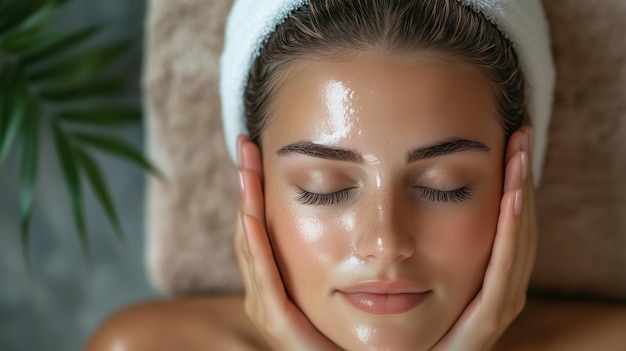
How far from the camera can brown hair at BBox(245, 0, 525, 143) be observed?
0.98 m

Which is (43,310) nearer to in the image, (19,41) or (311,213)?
(19,41)

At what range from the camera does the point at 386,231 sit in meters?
0.96

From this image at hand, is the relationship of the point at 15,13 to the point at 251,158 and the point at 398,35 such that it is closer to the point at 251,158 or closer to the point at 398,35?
the point at 251,158

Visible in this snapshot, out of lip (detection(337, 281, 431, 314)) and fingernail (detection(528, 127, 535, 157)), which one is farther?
fingernail (detection(528, 127, 535, 157))

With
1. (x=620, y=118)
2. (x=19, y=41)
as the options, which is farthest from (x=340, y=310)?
(x=19, y=41)

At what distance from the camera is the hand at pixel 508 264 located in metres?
1.05

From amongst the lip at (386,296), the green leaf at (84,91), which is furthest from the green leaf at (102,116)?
the lip at (386,296)

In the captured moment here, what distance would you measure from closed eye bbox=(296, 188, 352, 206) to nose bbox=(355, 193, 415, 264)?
0.04 metres

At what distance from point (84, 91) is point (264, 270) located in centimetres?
71

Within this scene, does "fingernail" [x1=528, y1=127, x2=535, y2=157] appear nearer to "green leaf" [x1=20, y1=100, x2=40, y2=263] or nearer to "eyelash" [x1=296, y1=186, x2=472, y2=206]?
"eyelash" [x1=296, y1=186, x2=472, y2=206]

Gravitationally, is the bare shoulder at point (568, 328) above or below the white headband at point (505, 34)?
below

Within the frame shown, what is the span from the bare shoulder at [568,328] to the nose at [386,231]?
0.46m

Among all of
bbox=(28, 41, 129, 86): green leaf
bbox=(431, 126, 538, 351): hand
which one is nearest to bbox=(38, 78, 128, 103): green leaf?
bbox=(28, 41, 129, 86): green leaf

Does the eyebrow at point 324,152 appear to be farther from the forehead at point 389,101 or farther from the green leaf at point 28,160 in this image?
the green leaf at point 28,160
